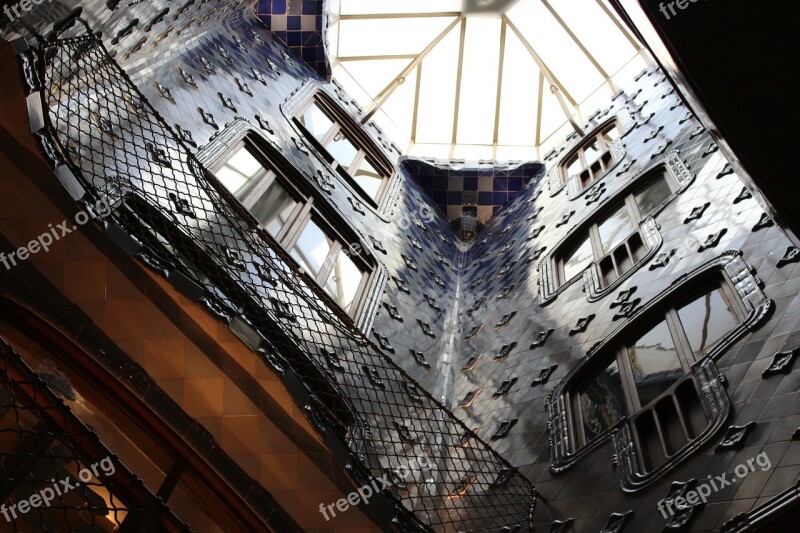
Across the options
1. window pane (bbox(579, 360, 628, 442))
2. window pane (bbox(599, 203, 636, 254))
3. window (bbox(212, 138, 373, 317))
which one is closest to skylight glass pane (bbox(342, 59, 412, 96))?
window (bbox(212, 138, 373, 317))

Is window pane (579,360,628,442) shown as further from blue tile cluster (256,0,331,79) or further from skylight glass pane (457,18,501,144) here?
skylight glass pane (457,18,501,144)

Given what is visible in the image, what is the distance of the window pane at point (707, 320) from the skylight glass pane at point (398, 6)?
1209cm

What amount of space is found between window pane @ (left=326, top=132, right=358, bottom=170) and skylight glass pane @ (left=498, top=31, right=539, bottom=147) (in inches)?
210

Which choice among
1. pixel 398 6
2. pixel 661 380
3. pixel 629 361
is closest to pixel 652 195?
pixel 629 361

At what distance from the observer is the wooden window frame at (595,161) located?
11.5 metres

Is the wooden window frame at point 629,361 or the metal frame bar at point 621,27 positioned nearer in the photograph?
the wooden window frame at point 629,361

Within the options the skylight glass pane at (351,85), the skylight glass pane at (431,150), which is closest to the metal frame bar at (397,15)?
the skylight glass pane at (351,85)

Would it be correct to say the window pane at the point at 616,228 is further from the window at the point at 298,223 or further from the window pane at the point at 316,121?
the window pane at the point at 316,121

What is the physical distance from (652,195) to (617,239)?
84 centimetres

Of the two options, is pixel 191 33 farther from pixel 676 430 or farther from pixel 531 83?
pixel 531 83

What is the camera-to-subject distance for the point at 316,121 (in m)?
12.5

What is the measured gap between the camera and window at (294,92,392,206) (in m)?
11.6

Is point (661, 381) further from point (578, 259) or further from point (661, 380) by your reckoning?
point (578, 259)

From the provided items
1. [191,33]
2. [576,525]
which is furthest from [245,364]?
[191,33]
